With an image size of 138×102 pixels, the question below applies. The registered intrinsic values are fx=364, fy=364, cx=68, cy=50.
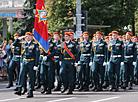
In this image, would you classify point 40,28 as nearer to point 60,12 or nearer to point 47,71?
point 47,71

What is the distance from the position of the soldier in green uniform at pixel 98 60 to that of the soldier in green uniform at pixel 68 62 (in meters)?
1.02

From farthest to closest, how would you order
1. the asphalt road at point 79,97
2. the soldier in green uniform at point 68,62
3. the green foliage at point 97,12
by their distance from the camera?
the green foliage at point 97,12
the soldier in green uniform at point 68,62
the asphalt road at point 79,97

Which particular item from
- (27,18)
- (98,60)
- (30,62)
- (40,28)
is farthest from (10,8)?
(30,62)

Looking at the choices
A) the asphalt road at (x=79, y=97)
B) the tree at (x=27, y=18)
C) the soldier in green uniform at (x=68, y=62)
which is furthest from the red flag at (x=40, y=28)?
the tree at (x=27, y=18)

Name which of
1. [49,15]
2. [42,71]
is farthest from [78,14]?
[49,15]

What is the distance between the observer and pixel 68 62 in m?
12.4

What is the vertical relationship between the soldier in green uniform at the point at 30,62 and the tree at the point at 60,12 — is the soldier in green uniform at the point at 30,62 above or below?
below

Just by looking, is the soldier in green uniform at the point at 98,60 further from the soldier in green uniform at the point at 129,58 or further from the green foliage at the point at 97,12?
the green foliage at the point at 97,12

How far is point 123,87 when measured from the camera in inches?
544

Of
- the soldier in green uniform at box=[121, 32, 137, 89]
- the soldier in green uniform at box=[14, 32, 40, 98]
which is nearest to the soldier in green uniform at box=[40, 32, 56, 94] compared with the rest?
the soldier in green uniform at box=[14, 32, 40, 98]

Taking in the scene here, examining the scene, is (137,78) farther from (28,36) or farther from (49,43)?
(28,36)

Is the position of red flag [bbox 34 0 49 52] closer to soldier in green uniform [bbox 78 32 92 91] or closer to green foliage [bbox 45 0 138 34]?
soldier in green uniform [bbox 78 32 92 91]

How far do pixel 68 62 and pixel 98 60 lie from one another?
4.40 ft

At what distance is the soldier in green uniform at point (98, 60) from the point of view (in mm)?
Result: 13219
